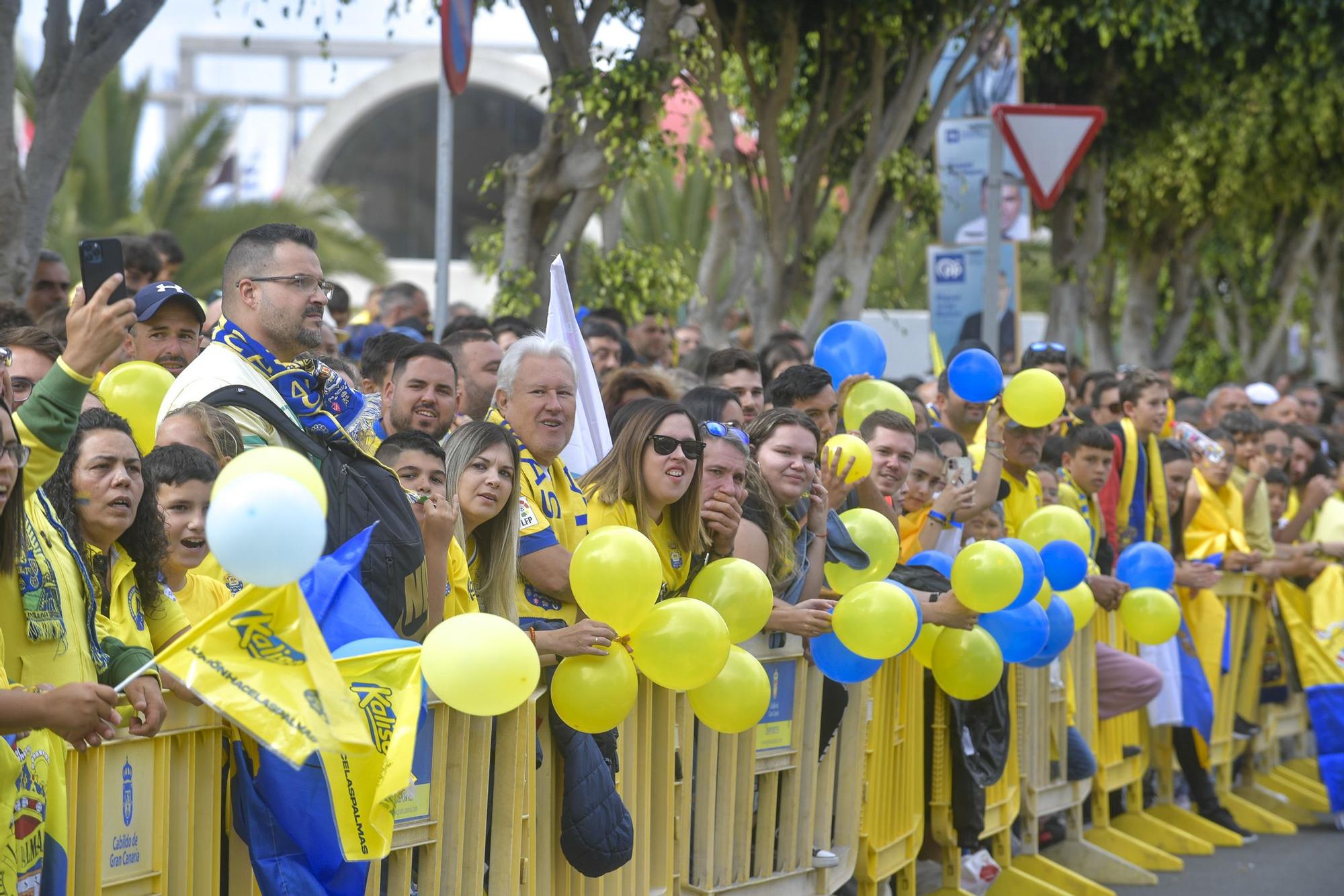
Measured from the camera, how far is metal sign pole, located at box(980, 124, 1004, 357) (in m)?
9.78

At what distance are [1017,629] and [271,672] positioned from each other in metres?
3.71

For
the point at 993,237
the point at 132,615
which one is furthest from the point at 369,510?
the point at 993,237

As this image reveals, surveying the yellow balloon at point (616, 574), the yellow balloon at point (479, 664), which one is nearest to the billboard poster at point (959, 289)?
the yellow balloon at point (616, 574)

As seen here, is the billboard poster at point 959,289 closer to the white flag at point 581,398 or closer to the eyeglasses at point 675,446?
the white flag at point 581,398

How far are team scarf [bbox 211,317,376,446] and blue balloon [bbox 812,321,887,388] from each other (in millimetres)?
3284

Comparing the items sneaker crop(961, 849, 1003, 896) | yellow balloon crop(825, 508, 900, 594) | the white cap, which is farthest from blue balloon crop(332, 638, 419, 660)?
the white cap

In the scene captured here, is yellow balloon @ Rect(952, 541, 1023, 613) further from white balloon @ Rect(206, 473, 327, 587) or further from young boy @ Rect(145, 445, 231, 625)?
white balloon @ Rect(206, 473, 327, 587)

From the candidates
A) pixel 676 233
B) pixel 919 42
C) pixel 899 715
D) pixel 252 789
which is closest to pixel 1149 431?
pixel 899 715

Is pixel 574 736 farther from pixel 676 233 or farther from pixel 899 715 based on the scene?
pixel 676 233

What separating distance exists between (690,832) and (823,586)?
1.14m

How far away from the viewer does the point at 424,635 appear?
4422 mm

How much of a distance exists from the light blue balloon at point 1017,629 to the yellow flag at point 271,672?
3.56m

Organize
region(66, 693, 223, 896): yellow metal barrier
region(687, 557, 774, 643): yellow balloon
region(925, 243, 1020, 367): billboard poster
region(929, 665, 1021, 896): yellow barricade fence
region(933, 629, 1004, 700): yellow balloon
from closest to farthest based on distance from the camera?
region(66, 693, 223, 896): yellow metal barrier
region(687, 557, 774, 643): yellow balloon
region(933, 629, 1004, 700): yellow balloon
region(929, 665, 1021, 896): yellow barricade fence
region(925, 243, 1020, 367): billboard poster

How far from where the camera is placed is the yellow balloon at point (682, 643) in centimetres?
442
